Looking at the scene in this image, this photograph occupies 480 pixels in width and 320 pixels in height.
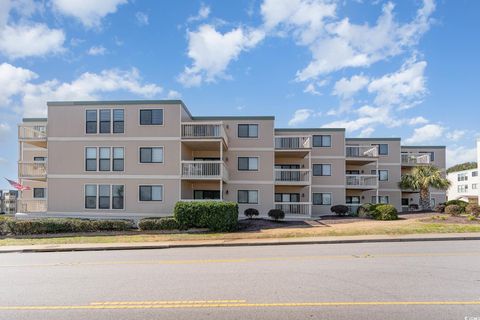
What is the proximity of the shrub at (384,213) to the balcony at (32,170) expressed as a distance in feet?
80.8

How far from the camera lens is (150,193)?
84.7ft

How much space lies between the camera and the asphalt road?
6266mm

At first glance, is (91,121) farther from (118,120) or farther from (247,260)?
(247,260)

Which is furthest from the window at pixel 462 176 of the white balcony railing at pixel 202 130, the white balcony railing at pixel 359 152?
the white balcony railing at pixel 202 130

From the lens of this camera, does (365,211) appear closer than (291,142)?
Yes

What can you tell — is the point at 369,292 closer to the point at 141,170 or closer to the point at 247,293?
the point at 247,293

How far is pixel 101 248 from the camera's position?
16.0m

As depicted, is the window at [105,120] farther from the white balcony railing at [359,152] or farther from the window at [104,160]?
the white balcony railing at [359,152]

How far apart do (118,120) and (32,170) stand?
851cm

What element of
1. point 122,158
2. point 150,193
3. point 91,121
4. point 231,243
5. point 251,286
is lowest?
point 231,243

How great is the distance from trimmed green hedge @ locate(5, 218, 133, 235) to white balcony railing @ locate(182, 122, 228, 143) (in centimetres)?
781

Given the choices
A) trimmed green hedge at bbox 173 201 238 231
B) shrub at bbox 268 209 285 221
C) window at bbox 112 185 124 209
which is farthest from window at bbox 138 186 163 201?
shrub at bbox 268 209 285 221

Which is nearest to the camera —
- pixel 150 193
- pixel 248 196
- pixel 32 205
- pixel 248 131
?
pixel 150 193

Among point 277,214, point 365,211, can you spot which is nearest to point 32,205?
point 277,214
